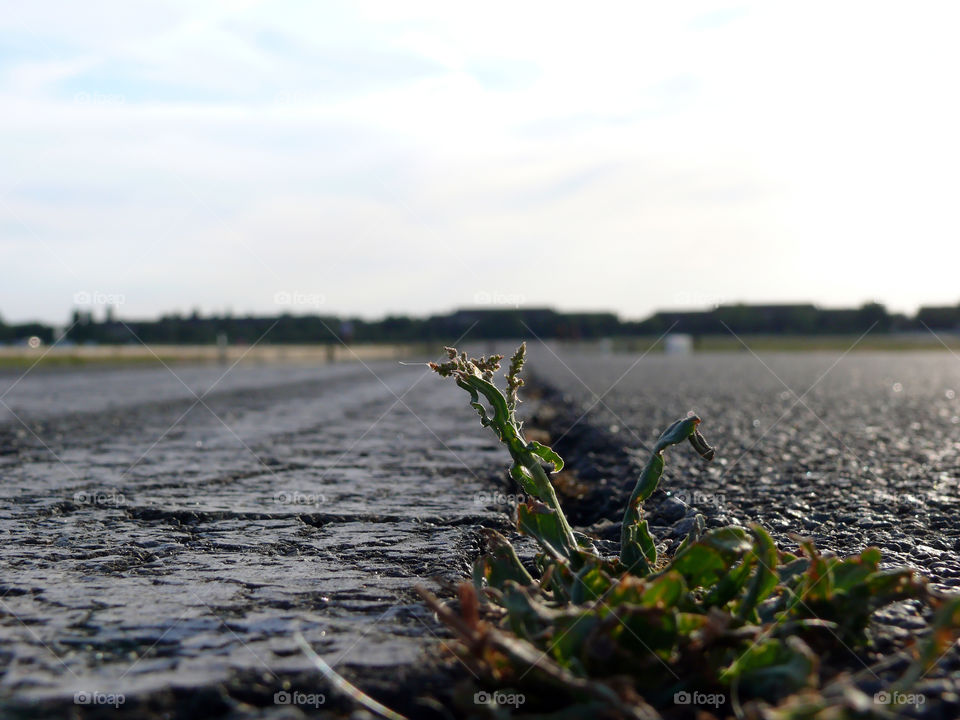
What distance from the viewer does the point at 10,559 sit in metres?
3.10

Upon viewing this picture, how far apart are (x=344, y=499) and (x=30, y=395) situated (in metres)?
10.5

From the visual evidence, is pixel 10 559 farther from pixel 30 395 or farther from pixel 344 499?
pixel 30 395

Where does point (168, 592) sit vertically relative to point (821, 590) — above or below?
below

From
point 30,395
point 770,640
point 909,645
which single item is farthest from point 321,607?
point 30,395
